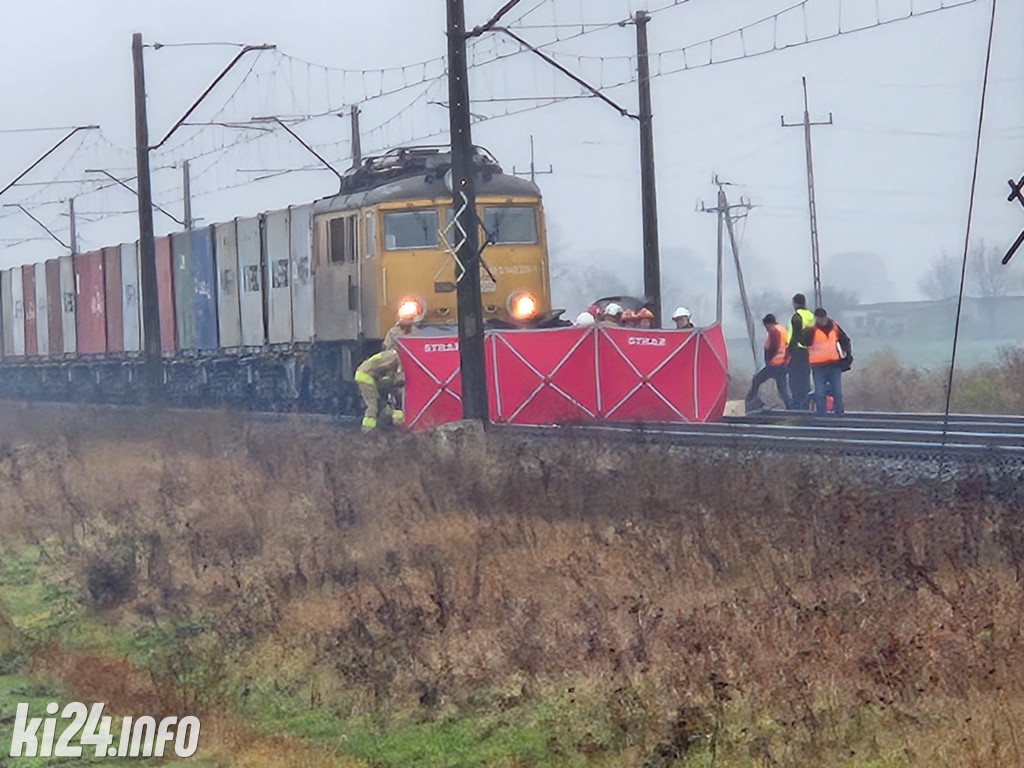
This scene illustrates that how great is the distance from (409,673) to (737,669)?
1878 mm

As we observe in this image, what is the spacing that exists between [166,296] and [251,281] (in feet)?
17.7

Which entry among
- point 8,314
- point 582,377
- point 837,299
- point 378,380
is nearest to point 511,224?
point 378,380

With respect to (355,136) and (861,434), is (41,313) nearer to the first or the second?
(355,136)

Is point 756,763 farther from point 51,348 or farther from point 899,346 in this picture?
point 899,346

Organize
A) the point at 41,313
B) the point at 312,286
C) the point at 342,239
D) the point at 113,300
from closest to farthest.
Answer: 1. the point at 342,239
2. the point at 312,286
3. the point at 113,300
4. the point at 41,313

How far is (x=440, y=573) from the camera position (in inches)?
427

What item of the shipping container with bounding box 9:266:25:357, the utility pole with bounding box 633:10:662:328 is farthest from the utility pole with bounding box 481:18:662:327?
the shipping container with bounding box 9:266:25:357

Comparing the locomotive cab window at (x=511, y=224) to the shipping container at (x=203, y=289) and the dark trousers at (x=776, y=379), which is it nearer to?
the dark trousers at (x=776, y=379)

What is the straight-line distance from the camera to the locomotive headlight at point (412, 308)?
22.7m

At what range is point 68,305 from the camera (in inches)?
1563

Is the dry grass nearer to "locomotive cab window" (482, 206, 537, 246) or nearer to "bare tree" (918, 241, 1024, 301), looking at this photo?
"locomotive cab window" (482, 206, 537, 246)

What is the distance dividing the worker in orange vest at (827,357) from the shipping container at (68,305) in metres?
22.5

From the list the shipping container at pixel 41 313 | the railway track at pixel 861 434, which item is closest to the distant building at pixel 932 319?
the shipping container at pixel 41 313

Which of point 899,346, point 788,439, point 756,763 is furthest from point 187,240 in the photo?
point 899,346
